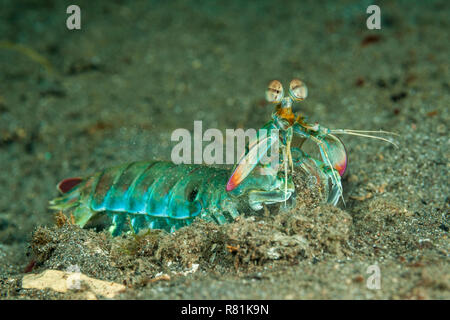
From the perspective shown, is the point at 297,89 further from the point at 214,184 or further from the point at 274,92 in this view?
the point at 214,184

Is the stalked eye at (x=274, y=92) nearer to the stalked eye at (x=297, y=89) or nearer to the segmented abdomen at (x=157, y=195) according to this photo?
the stalked eye at (x=297, y=89)

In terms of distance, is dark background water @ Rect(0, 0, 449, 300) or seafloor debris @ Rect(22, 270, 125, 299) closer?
seafloor debris @ Rect(22, 270, 125, 299)

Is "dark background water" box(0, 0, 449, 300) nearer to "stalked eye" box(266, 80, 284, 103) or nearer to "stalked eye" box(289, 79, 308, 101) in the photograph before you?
"stalked eye" box(289, 79, 308, 101)

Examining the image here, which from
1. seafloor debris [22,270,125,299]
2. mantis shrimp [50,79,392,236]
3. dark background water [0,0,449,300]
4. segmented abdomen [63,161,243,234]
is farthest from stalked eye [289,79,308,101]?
seafloor debris [22,270,125,299]

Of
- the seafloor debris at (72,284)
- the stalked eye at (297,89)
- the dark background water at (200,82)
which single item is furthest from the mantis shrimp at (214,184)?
the dark background water at (200,82)

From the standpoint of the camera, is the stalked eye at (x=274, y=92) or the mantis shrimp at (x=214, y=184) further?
the mantis shrimp at (x=214, y=184)

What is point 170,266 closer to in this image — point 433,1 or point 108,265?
point 108,265

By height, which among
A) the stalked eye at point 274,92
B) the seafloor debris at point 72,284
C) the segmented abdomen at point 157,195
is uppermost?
the stalked eye at point 274,92

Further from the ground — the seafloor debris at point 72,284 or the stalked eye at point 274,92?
the stalked eye at point 274,92

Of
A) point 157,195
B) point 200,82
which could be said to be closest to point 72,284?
point 157,195
